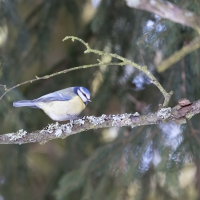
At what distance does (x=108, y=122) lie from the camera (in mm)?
933

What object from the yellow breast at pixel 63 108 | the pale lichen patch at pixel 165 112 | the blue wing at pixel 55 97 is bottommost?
the pale lichen patch at pixel 165 112

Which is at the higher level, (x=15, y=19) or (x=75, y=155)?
(x=15, y=19)

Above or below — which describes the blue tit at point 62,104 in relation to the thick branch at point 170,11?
below

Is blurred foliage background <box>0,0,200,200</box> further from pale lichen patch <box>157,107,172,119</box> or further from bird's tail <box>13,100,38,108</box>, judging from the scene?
pale lichen patch <box>157,107,172,119</box>

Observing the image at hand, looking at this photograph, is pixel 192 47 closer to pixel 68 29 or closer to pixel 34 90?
pixel 34 90

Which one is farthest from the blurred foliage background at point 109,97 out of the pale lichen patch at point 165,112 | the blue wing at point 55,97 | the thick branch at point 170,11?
the pale lichen patch at point 165,112

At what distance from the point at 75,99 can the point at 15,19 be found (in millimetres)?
679

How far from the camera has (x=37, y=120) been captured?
197 cm

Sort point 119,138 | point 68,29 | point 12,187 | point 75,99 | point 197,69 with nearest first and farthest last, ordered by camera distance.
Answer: point 75,99
point 197,69
point 119,138
point 12,187
point 68,29

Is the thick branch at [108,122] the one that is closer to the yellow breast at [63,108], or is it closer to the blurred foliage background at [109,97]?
the yellow breast at [63,108]

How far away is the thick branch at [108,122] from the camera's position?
0.87 meters

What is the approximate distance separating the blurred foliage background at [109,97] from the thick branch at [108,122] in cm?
37

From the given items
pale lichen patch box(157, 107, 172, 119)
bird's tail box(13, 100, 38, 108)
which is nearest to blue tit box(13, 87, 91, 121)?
bird's tail box(13, 100, 38, 108)

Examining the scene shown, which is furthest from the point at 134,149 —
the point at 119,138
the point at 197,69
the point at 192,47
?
the point at 192,47
